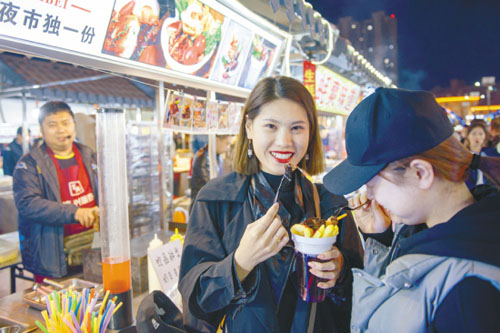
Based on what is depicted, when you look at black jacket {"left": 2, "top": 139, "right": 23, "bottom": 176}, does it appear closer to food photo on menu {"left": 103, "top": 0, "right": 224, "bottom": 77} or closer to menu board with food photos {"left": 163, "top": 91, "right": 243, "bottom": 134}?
menu board with food photos {"left": 163, "top": 91, "right": 243, "bottom": 134}

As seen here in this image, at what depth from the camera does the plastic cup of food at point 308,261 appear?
50.4 inches

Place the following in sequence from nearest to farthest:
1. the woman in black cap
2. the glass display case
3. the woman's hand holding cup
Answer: the woman in black cap
the woman's hand holding cup
the glass display case

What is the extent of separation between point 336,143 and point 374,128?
332 inches

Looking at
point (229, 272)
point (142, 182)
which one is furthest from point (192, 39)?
point (142, 182)

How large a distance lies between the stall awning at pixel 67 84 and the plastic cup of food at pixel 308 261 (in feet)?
16.6

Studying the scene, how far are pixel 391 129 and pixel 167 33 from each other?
2285 millimetres

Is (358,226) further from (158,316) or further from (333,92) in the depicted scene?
(333,92)

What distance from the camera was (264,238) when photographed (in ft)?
4.04

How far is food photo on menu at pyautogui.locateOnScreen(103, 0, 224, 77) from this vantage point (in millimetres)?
2283

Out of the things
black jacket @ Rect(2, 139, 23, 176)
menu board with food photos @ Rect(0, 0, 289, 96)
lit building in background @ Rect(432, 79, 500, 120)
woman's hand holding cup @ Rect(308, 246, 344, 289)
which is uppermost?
lit building in background @ Rect(432, 79, 500, 120)

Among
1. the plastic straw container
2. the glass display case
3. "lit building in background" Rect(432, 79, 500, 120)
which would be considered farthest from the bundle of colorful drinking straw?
"lit building in background" Rect(432, 79, 500, 120)

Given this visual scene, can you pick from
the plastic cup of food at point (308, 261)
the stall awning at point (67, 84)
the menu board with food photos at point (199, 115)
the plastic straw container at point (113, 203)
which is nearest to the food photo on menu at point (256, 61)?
the menu board with food photos at point (199, 115)

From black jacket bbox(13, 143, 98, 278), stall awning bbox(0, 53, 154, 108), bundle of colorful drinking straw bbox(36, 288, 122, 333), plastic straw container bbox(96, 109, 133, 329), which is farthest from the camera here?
stall awning bbox(0, 53, 154, 108)

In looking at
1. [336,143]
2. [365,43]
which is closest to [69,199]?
[336,143]
